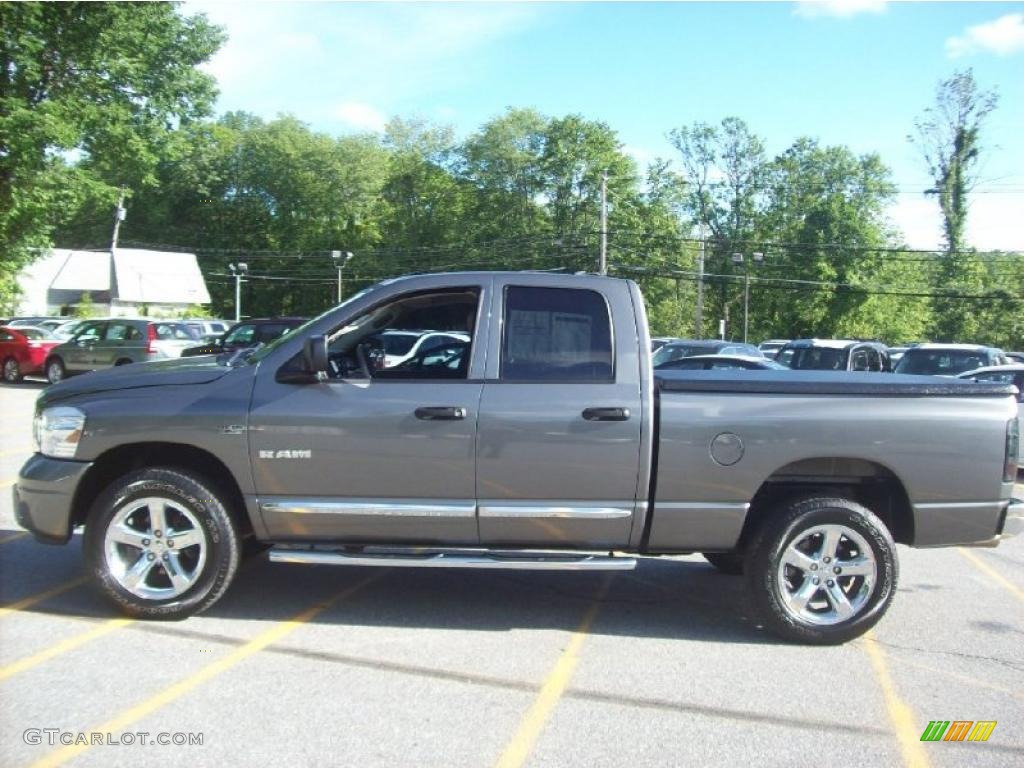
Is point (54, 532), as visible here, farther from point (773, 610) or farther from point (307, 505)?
point (773, 610)

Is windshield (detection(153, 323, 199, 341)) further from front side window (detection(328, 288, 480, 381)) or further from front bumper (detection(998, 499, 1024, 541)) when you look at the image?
front bumper (detection(998, 499, 1024, 541))

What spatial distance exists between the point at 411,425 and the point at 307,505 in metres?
0.75

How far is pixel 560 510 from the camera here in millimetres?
4719

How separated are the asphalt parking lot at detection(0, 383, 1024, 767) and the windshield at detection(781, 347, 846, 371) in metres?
12.8

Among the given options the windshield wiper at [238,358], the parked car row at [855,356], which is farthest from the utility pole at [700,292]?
the windshield wiper at [238,358]

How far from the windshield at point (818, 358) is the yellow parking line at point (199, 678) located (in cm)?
1498

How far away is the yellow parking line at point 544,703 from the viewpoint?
3484 mm

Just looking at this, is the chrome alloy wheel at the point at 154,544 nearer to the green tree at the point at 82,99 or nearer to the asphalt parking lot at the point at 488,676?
the asphalt parking lot at the point at 488,676

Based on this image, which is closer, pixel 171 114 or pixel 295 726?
pixel 295 726

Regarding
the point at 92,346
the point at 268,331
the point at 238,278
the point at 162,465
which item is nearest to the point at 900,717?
the point at 162,465

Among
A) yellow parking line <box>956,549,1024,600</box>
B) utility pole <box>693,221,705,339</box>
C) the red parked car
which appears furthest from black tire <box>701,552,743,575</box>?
utility pole <box>693,221,705,339</box>

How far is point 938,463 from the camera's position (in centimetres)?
476

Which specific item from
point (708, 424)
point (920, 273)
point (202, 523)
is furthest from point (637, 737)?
point (920, 273)

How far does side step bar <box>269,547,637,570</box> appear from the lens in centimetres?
468
